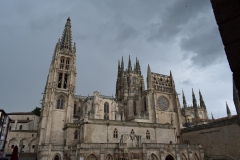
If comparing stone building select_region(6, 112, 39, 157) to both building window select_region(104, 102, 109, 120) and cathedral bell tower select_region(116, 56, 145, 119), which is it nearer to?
building window select_region(104, 102, 109, 120)

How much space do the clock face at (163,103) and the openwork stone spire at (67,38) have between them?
87.1 ft

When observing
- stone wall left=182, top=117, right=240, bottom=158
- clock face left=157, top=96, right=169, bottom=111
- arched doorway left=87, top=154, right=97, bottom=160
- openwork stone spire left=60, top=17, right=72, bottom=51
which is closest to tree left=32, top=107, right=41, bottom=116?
openwork stone spire left=60, top=17, right=72, bottom=51

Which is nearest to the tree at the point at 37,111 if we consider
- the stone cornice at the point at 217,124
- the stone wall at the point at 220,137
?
the stone cornice at the point at 217,124

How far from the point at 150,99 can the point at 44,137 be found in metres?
24.0

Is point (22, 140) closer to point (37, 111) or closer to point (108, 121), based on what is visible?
point (37, 111)

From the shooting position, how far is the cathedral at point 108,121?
26.4m

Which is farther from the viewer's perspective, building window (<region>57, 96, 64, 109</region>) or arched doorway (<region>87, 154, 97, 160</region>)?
building window (<region>57, 96, 64, 109</region>)

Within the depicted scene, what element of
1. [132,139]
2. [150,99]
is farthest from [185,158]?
[150,99]

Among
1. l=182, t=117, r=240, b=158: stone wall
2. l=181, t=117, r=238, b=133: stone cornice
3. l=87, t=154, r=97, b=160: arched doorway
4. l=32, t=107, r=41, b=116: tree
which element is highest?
l=32, t=107, r=41, b=116: tree

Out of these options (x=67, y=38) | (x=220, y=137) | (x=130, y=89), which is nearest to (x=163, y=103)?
(x=130, y=89)

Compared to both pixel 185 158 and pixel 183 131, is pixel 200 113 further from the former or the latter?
pixel 185 158

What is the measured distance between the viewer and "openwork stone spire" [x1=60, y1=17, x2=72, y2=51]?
48928 millimetres

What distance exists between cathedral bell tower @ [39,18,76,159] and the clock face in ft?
67.1

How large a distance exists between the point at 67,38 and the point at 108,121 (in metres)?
30.1
